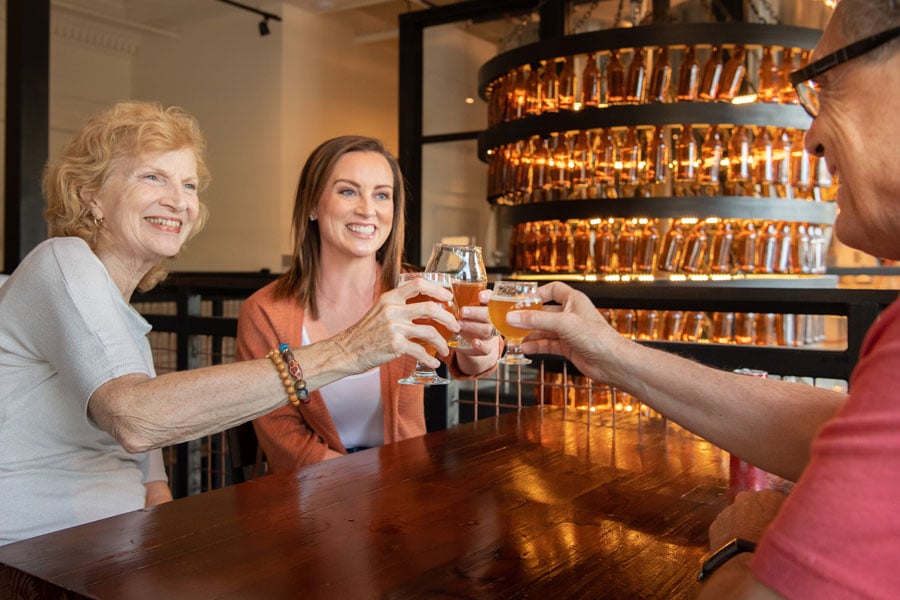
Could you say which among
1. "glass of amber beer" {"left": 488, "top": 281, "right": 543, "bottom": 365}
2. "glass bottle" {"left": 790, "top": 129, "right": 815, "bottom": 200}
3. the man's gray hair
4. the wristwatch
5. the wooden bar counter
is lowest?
the wooden bar counter

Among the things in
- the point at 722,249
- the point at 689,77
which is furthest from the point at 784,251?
the point at 689,77

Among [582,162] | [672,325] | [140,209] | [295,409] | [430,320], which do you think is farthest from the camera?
[582,162]

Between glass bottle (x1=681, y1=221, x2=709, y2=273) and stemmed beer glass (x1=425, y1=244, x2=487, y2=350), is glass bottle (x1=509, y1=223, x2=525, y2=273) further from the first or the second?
stemmed beer glass (x1=425, y1=244, x2=487, y2=350)

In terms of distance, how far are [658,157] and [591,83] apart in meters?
0.54

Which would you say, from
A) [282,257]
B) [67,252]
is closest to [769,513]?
[67,252]

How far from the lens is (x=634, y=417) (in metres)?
2.17

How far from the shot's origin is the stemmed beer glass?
1.64m

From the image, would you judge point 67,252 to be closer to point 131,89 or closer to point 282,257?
point 282,257

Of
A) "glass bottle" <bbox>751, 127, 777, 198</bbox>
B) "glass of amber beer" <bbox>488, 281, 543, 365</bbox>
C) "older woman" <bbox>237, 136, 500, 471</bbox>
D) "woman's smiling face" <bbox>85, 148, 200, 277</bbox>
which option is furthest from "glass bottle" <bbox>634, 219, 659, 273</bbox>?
"woman's smiling face" <bbox>85, 148, 200, 277</bbox>

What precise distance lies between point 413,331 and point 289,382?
24 cm

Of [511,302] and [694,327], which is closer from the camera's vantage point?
[511,302]

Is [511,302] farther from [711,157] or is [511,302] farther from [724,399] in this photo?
[711,157]

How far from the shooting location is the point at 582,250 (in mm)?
4629

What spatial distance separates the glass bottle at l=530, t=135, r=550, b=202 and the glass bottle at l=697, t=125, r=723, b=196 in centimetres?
85
